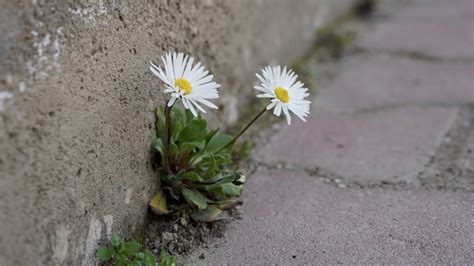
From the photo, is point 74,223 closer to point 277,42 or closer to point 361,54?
point 277,42

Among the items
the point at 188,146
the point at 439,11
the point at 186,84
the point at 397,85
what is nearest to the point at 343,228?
the point at 188,146

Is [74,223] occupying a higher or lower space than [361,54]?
lower

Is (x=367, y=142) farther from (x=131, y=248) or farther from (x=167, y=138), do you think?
(x=131, y=248)

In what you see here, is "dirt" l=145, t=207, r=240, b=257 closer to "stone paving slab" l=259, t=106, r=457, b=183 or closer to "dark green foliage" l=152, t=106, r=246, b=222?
"dark green foliage" l=152, t=106, r=246, b=222

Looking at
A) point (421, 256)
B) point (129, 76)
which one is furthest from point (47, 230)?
point (421, 256)

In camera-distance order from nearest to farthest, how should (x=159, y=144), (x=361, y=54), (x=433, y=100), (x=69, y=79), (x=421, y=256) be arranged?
1. (x=69, y=79)
2. (x=421, y=256)
3. (x=159, y=144)
4. (x=433, y=100)
5. (x=361, y=54)

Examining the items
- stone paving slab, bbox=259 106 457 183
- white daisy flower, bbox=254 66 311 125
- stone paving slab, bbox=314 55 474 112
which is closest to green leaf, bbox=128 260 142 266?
white daisy flower, bbox=254 66 311 125
